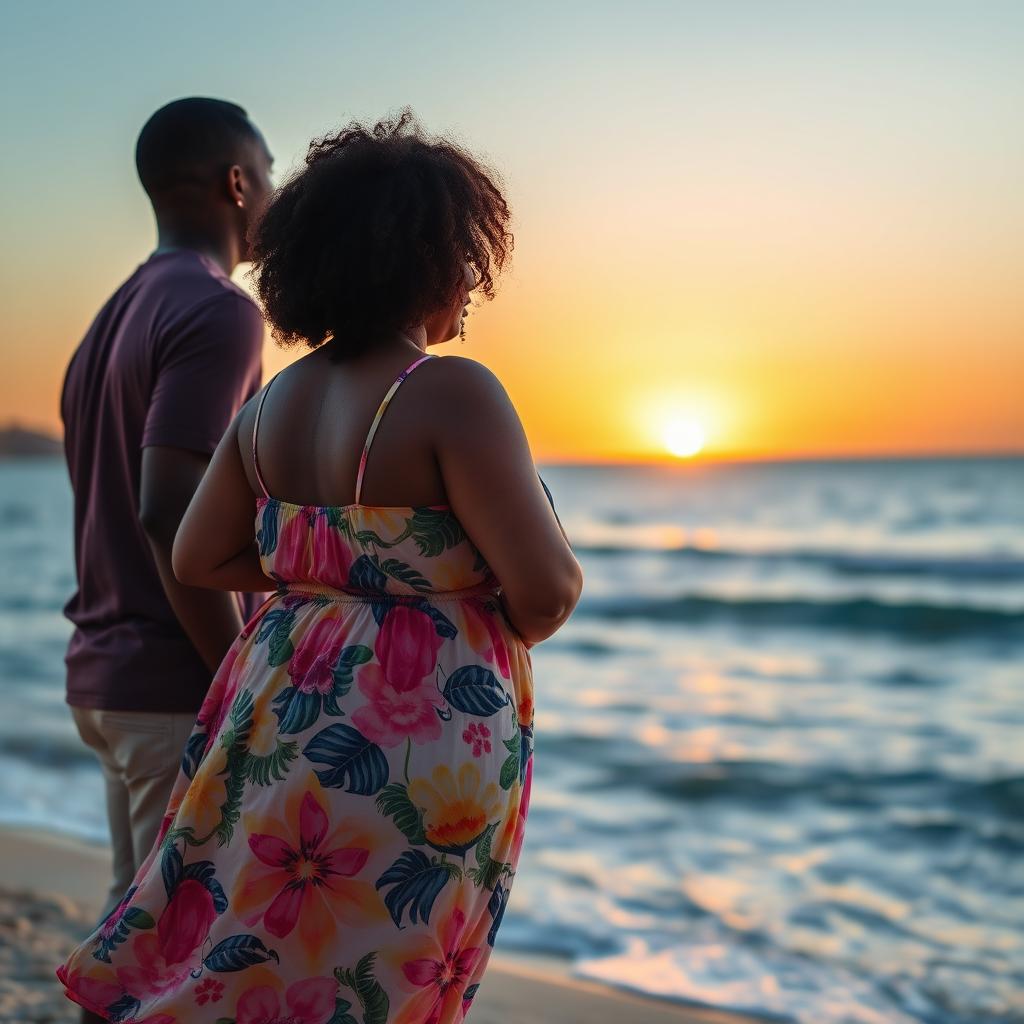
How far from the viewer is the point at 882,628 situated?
43.9 ft

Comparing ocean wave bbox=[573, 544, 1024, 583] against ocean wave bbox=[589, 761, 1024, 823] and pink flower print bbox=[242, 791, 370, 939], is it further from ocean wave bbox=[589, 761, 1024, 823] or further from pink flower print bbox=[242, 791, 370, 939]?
pink flower print bbox=[242, 791, 370, 939]

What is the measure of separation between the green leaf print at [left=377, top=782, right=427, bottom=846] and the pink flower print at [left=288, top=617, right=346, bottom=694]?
0.49 feet

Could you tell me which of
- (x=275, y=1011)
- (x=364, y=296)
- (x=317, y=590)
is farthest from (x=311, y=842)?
(x=364, y=296)

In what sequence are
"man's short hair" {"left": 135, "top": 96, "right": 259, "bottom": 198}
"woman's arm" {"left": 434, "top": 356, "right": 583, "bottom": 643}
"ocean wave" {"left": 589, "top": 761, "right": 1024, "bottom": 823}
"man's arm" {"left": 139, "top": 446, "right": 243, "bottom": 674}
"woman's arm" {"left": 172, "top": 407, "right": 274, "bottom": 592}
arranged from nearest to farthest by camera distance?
"woman's arm" {"left": 434, "top": 356, "right": 583, "bottom": 643} < "woman's arm" {"left": 172, "top": 407, "right": 274, "bottom": 592} < "man's arm" {"left": 139, "top": 446, "right": 243, "bottom": 674} < "man's short hair" {"left": 135, "top": 96, "right": 259, "bottom": 198} < "ocean wave" {"left": 589, "top": 761, "right": 1024, "bottom": 823}

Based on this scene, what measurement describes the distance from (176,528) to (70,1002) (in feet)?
5.94

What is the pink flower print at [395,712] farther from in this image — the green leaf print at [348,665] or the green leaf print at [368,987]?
the green leaf print at [368,987]

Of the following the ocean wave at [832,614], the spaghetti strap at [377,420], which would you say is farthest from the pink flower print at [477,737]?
the ocean wave at [832,614]

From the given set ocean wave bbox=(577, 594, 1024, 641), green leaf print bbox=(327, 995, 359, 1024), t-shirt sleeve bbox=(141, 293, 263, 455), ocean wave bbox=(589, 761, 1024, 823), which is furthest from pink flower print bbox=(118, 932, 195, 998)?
ocean wave bbox=(577, 594, 1024, 641)

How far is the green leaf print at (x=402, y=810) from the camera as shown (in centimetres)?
146

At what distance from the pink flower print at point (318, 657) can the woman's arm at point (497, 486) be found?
0.23 m

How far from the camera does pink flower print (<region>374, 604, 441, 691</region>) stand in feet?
4.89

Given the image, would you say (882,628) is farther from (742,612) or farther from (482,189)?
(482,189)

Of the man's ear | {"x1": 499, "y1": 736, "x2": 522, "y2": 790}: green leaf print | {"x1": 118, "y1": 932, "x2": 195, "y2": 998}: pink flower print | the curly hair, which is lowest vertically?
{"x1": 118, "y1": 932, "x2": 195, "y2": 998}: pink flower print

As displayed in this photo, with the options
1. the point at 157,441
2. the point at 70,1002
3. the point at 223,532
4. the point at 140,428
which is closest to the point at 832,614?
the point at 70,1002
